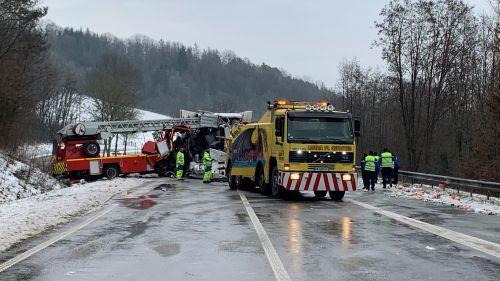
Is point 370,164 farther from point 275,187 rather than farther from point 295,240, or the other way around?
point 295,240

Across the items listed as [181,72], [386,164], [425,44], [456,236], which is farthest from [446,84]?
[181,72]

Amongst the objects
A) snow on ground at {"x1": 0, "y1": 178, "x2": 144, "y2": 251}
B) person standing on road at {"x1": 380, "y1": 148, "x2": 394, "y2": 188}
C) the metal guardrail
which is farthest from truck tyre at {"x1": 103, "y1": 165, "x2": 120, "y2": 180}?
the metal guardrail

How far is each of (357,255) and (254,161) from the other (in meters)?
12.7

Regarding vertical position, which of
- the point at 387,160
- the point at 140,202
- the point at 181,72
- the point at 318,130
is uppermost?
the point at 181,72

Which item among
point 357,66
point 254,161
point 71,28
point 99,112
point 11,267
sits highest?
point 71,28

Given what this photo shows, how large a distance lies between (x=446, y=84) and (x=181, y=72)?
475 ft

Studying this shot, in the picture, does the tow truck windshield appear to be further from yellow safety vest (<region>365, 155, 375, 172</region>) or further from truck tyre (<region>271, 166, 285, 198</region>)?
yellow safety vest (<region>365, 155, 375, 172</region>)

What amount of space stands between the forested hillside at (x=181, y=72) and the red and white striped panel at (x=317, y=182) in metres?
126

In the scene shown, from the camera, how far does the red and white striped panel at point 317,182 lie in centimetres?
1744

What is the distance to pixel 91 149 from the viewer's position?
29.9 metres

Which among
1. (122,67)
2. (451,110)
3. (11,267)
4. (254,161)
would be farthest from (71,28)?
(11,267)

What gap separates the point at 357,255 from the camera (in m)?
8.32

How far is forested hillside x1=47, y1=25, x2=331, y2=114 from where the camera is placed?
15588 centimetres

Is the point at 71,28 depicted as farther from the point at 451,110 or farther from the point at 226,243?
the point at 226,243
